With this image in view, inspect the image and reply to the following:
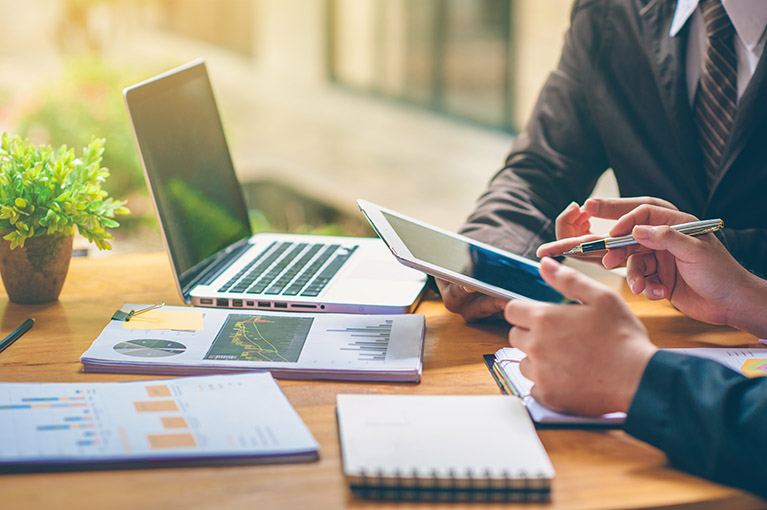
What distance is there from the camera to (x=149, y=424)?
0.79 metres

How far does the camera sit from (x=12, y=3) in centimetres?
554

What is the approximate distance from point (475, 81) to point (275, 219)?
5.79 feet

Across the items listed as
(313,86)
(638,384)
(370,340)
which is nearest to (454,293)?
(370,340)

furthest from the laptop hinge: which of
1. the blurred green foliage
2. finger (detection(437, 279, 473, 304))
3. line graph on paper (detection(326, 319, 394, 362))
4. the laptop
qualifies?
the blurred green foliage

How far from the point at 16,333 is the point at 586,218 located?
0.89 meters

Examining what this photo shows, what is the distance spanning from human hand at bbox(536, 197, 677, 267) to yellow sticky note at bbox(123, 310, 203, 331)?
53 centimetres

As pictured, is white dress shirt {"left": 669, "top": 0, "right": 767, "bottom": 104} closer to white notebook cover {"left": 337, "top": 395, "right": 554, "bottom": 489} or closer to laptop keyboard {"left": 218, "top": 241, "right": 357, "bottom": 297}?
laptop keyboard {"left": 218, "top": 241, "right": 357, "bottom": 297}

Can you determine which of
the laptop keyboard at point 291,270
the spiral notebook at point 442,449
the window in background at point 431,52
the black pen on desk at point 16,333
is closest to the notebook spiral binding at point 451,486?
the spiral notebook at point 442,449

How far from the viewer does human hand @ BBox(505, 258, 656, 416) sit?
0.81 metres

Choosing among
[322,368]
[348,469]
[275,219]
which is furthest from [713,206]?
[275,219]

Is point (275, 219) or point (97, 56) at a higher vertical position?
point (97, 56)

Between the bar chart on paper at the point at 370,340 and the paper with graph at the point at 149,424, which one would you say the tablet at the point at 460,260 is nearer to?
the bar chart on paper at the point at 370,340

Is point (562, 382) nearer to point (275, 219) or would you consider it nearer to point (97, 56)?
point (275, 219)

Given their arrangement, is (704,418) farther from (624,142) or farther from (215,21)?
(215,21)
